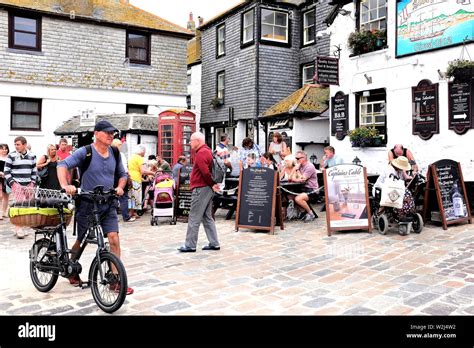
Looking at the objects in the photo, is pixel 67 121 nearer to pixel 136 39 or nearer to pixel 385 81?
pixel 136 39

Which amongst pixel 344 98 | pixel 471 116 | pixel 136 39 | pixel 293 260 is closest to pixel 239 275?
pixel 293 260

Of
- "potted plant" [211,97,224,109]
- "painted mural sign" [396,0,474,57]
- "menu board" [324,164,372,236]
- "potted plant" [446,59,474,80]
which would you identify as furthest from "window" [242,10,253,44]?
"menu board" [324,164,372,236]

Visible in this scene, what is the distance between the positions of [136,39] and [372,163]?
13517 mm

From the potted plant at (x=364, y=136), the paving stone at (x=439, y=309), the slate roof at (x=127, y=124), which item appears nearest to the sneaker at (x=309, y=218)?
the potted plant at (x=364, y=136)

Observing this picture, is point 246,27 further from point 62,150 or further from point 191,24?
point 191,24

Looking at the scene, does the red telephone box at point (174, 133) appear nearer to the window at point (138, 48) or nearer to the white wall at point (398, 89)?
the white wall at point (398, 89)

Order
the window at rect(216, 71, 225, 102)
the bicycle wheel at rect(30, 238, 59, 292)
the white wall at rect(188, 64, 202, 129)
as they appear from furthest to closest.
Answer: the white wall at rect(188, 64, 202, 129)
the window at rect(216, 71, 225, 102)
the bicycle wheel at rect(30, 238, 59, 292)

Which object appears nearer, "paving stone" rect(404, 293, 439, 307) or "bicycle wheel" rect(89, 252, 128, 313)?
"bicycle wheel" rect(89, 252, 128, 313)

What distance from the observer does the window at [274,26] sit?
20641 millimetres

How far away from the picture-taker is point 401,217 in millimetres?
8445

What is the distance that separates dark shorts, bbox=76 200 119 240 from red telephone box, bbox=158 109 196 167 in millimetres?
11215

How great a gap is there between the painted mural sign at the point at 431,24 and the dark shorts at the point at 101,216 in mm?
8819

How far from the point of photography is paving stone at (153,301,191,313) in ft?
14.8

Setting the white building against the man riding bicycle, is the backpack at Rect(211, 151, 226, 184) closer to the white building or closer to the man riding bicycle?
the man riding bicycle
